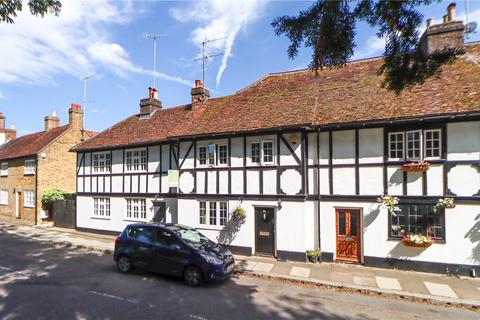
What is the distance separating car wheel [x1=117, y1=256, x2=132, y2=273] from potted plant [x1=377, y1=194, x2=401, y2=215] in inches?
369

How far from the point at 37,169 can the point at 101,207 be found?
7.36 meters

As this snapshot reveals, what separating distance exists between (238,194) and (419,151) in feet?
24.0

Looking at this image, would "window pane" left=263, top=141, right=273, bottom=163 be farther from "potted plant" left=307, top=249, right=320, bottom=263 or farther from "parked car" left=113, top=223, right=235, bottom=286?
"parked car" left=113, top=223, right=235, bottom=286

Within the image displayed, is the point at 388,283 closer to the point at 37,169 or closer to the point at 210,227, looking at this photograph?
the point at 210,227

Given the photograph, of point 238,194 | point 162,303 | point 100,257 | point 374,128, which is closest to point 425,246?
point 374,128

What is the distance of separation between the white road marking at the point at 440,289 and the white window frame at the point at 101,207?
16560 mm

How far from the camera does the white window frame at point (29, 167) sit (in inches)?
873

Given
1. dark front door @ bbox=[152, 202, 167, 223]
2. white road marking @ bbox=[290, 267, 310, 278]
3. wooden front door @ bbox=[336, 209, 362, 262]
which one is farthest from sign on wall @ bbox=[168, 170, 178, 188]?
wooden front door @ bbox=[336, 209, 362, 262]

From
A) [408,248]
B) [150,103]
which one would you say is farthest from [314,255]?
[150,103]

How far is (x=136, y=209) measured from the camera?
16.8m

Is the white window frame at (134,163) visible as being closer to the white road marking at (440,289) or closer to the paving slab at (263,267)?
the paving slab at (263,267)

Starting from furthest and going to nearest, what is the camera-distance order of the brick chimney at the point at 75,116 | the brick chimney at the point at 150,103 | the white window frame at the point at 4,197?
the white window frame at the point at 4,197, the brick chimney at the point at 75,116, the brick chimney at the point at 150,103

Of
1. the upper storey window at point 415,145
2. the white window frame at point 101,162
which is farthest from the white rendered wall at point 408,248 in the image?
the white window frame at point 101,162

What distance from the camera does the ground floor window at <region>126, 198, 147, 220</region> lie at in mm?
16562
